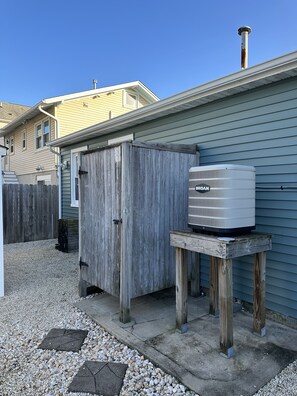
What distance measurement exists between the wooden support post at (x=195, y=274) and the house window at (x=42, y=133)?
8695mm

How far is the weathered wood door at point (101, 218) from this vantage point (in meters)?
3.23

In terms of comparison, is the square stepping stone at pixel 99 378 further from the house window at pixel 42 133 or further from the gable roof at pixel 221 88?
the house window at pixel 42 133

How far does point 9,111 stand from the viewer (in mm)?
16781

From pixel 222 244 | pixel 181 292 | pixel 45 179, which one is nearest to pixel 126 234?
pixel 181 292

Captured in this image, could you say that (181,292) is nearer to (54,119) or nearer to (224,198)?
(224,198)

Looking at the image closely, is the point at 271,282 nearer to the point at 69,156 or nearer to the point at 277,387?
the point at 277,387

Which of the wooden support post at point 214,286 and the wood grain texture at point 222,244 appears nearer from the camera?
the wood grain texture at point 222,244

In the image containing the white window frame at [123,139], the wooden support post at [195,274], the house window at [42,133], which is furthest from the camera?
the house window at [42,133]

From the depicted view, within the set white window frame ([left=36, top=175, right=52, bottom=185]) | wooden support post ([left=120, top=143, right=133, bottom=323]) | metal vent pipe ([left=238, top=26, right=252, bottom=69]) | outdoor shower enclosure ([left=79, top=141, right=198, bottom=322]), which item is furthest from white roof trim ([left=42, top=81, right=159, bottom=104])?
wooden support post ([left=120, top=143, right=133, bottom=323])

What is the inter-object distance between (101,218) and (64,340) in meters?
1.41

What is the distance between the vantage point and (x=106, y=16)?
26.1 ft

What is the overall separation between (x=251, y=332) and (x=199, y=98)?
2.93m

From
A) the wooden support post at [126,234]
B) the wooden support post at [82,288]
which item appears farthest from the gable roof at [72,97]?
the wooden support post at [126,234]

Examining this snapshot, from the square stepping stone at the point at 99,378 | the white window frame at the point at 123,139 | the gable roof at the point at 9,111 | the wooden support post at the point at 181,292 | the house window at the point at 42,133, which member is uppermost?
the gable roof at the point at 9,111
